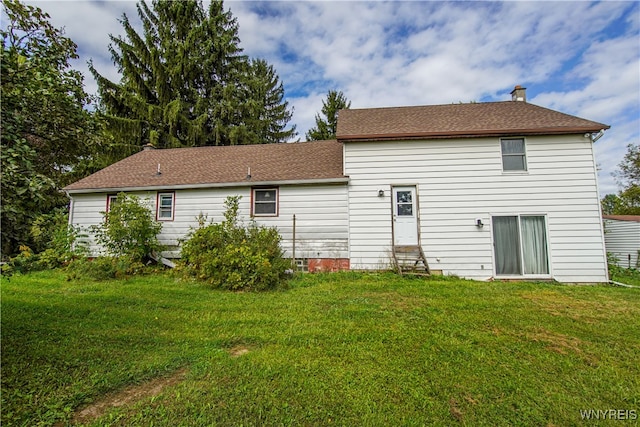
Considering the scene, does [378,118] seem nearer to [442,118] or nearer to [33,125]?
[442,118]

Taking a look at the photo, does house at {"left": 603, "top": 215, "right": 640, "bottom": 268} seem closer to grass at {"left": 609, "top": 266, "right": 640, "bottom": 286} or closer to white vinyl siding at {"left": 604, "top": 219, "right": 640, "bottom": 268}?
white vinyl siding at {"left": 604, "top": 219, "right": 640, "bottom": 268}

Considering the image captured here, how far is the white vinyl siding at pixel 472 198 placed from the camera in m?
7.90

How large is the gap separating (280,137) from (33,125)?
21.0 m

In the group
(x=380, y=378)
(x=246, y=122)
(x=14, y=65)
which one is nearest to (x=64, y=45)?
(x=14, y=65)

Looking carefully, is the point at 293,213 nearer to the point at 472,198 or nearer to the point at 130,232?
the point at 130,232

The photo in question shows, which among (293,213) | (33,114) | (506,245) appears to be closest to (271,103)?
(293,213)

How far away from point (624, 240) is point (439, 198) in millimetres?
10195

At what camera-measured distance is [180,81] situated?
18766 millimetres

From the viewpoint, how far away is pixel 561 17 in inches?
355

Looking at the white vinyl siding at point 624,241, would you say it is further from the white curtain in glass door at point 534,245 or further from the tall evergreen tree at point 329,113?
the tall evergreen tree at point 329,113

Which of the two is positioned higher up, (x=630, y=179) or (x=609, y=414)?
(x=630, y=179)

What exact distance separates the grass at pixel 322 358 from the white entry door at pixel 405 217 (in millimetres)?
2885

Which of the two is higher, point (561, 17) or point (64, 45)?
point (561, 17)

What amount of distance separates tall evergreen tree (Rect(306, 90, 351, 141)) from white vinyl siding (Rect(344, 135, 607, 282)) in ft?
46.9
